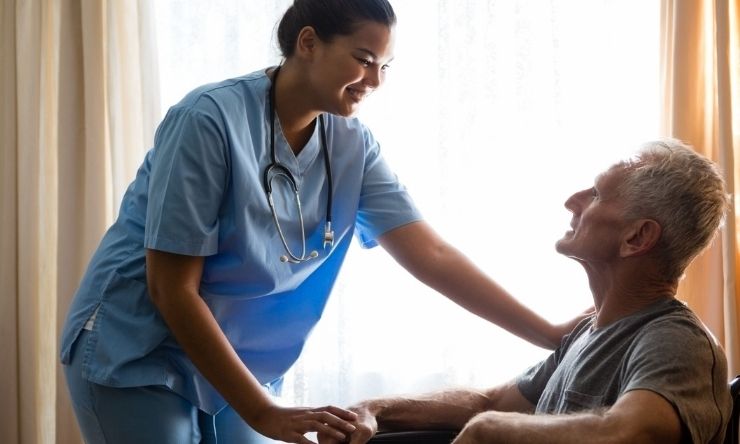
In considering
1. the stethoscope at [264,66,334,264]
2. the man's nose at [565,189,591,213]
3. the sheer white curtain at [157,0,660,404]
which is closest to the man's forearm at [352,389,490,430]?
the stethoscope at [264,66,334,264]

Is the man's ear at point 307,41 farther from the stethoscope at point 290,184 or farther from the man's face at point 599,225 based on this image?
the man's face at point 599,225

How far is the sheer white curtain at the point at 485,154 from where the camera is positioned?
9.22 ft

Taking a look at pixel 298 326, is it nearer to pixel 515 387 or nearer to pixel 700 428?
pixel 515 387

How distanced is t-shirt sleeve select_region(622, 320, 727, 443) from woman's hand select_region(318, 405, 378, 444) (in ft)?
1.42

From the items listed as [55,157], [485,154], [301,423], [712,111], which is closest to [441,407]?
[301,423]

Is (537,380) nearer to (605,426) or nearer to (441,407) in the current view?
(441,407)

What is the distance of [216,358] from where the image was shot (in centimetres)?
158

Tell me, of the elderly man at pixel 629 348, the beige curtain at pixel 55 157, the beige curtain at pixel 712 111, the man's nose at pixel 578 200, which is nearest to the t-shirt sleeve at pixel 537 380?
the elderly man at pixel 629 348

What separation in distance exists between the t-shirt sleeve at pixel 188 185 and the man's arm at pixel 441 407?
444 millimetres

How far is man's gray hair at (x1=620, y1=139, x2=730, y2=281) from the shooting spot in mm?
1561

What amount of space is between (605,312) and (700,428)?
0.33 meters

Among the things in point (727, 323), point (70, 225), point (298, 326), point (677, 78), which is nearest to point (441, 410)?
point (298, 326)

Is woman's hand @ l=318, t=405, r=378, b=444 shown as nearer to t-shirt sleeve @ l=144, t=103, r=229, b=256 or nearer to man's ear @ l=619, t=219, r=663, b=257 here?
t-shirt sleeve @ l=144, t=103, r=229, b=256

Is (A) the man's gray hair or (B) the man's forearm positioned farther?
(B) the man's forearm
